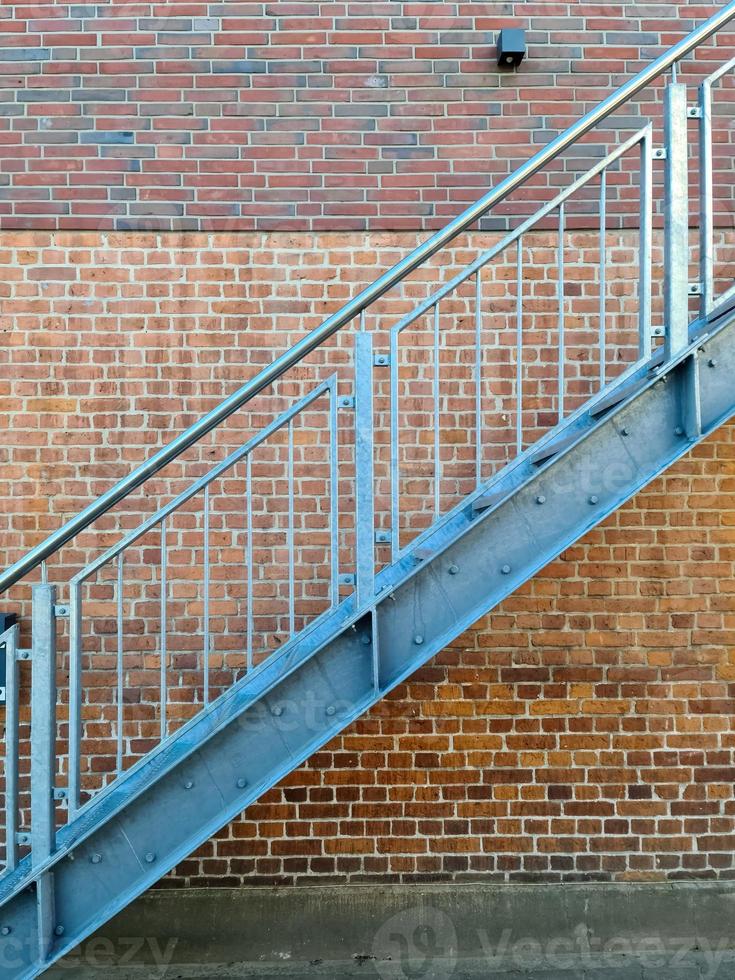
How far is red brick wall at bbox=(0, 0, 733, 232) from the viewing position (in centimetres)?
436

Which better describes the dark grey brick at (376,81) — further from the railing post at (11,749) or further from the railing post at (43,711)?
the railing post at (11,749)

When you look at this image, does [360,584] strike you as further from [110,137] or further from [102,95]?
[102,95]

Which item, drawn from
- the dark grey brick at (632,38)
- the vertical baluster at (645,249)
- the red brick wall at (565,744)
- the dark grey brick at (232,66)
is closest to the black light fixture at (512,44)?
the dark grey brick at (632,38)

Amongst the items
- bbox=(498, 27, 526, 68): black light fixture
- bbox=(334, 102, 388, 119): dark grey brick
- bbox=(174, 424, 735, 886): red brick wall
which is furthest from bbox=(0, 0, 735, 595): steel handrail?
bbox=(174, 424, 735, 886): red brick wall

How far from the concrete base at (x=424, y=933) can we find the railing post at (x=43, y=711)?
1.47 metres

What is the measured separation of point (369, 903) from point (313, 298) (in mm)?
2936

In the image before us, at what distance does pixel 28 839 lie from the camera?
2.98 meters

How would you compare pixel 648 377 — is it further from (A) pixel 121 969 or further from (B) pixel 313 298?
(A) pixel 121 969

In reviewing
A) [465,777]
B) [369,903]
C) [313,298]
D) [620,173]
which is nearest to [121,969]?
[369,903]

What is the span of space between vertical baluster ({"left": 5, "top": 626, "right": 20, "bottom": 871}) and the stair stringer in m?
0.11

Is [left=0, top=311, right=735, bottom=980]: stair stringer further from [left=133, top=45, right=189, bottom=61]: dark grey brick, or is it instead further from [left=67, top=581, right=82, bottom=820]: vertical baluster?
[left=133, top=45, right=189, bottom=61]: dark grey brick

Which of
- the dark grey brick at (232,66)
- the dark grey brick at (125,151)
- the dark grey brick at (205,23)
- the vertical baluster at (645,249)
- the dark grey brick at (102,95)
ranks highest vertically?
the dark grey brick at (205,23)

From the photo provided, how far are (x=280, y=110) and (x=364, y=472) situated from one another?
2.35 meters

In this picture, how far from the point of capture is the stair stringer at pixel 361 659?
295cm
